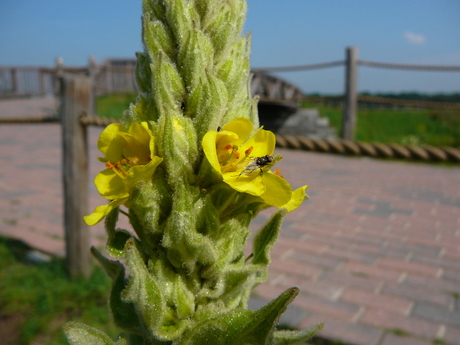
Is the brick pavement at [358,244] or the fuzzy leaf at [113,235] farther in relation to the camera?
the brick pavement at [358,244]

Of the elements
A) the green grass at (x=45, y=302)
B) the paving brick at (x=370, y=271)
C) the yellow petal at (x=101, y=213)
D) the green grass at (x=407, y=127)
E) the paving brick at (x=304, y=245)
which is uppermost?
the yellow petal at (x=101, y=213)

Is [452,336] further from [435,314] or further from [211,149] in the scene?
[211,149]

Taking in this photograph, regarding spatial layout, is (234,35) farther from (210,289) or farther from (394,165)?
(394,165)

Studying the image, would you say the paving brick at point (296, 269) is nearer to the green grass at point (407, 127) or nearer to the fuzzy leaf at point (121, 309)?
the fuzzy leaf at point (121, 309)

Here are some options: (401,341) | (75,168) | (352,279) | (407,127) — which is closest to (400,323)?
(401,341)

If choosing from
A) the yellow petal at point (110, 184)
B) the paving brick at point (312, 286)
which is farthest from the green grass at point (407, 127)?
the yellow petal at point (110, 184)

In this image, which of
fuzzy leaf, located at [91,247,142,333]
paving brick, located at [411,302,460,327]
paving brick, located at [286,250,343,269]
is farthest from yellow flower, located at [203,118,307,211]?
paving brick, located at [286,250,343,269]

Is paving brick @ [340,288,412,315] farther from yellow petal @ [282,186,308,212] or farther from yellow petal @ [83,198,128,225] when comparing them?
yellow petal @ [83,198,128,225]

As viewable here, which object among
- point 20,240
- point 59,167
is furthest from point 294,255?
point 59,167
